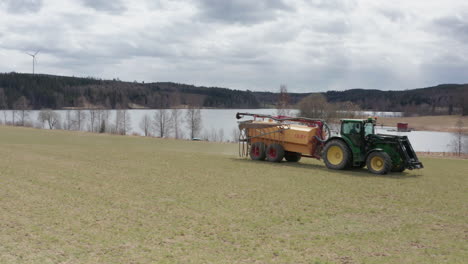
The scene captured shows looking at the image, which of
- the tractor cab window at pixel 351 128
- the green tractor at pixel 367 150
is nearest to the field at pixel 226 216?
the green tractor at pixel 367 150

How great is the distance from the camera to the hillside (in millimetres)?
149250

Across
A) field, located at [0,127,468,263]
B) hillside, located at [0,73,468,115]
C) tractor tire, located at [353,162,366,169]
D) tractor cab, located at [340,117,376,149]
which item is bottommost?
field, located at [0,127,468,263]

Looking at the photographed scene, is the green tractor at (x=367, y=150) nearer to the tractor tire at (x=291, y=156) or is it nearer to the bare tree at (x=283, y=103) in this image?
the tractor tire at (x=291, y=156)

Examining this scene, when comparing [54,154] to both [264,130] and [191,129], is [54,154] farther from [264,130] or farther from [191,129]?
[191,129]

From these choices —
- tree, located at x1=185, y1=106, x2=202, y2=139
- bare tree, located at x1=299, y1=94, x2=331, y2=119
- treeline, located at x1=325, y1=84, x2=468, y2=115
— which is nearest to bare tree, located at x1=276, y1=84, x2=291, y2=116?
bare tree, located at x1=299, y1=94, x2=331, y2=119

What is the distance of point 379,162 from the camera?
18875 millimetres

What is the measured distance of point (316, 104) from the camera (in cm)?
6500

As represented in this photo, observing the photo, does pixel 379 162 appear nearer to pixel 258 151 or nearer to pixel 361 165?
pixel 361 165

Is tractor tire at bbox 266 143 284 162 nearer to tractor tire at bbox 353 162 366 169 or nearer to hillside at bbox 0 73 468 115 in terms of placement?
tractor tire at bbox 353 162 366 169

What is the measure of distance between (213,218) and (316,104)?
184 feet

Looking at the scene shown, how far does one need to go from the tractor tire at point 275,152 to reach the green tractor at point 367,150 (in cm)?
270

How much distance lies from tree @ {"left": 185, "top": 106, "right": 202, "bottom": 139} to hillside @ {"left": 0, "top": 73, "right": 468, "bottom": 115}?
187 ft

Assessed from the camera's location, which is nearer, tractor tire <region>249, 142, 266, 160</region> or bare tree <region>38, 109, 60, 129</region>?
tractor tire <region>249, 142, 266, 160</region>

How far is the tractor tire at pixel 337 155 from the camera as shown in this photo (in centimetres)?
1956
